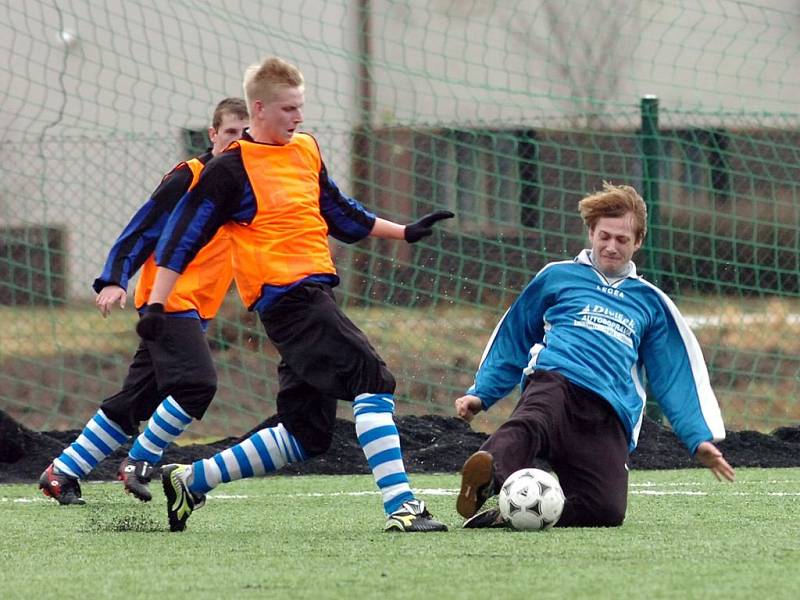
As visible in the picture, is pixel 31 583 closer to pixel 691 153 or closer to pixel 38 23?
pixel 38 23

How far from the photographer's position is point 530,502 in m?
5.44

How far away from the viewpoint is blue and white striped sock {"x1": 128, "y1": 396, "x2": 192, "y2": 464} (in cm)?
695

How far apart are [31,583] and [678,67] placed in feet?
30.0

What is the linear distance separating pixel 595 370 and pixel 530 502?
679 millimetres

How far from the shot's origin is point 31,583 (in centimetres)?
436

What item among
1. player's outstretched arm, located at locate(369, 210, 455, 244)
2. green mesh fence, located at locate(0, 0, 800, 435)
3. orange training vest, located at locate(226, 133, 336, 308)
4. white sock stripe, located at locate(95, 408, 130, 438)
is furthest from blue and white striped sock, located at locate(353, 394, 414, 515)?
green mesh fence, located at locate(0, 0, 800, 435)

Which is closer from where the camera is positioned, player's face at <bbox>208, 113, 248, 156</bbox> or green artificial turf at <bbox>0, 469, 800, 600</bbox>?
green artificial turf at <bbox>0, 469, 800, 600</bbox>

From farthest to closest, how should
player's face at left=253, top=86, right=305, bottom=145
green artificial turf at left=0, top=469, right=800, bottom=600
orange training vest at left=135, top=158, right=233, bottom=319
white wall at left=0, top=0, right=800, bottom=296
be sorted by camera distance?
white wall at left=0, top=0, right=800, bottom=296 < orange training vest at left=135, top=158, right=233, bottom=319 < player's face at left=253, top=86, right=305, bottom=145 < green artificial turf at left=0, top=469, right=800, bottom=600

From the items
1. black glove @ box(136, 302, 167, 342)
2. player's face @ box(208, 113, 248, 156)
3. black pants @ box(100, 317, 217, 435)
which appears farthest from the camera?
player's face @ box(208, 113, 248, 156)

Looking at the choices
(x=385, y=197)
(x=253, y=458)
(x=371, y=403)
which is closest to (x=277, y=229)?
(x=371, y=403)

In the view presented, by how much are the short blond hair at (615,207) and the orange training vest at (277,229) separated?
985mm

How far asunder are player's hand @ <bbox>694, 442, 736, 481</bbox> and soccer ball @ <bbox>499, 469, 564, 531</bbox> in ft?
1.66

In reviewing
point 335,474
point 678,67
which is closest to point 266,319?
point 335,474

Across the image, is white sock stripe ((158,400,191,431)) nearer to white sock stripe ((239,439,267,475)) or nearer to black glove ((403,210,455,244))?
white sock stripe ((239,439,267,475))
